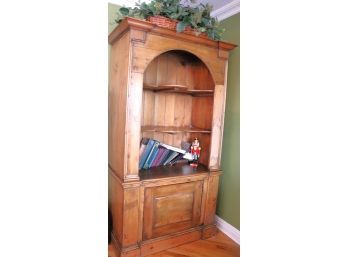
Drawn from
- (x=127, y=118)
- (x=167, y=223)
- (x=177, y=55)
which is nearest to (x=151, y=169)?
(x=167, y=223)

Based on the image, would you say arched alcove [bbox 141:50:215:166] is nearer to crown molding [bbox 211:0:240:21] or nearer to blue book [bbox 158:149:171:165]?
blue book [bbox 158:149:171:165]

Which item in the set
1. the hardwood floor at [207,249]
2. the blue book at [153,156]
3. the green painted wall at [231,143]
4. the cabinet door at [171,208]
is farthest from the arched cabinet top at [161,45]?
the hardwood floor at [207,249]

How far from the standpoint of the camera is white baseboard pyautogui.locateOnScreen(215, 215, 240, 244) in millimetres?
2129

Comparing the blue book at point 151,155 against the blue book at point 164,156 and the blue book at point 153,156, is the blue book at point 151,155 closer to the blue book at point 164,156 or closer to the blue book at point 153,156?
the blue book at point 153,156

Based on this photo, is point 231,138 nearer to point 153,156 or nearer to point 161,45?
point 153,156

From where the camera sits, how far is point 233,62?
7.30 ft

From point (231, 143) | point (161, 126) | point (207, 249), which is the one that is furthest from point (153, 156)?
point (207, 249)

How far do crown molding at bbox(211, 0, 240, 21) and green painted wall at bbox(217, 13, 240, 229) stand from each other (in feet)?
0.13

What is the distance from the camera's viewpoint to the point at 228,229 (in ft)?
7.30

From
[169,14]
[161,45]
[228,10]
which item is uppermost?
[228,10]

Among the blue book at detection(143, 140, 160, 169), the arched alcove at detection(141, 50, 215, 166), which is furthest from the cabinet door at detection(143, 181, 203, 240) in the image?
the arched alcove at detection(141, 50, 215, 166)

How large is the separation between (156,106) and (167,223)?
113cm

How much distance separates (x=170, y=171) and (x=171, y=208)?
323 mm
